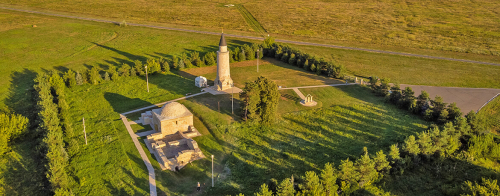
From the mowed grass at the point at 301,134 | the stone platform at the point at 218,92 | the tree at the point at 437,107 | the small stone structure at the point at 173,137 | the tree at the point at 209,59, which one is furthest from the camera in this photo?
the tree at the point at 209,59

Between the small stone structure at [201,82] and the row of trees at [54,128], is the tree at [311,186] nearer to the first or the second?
the row of trees at [54,128]

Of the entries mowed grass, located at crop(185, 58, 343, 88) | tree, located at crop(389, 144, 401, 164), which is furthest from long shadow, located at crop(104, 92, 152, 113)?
tree, located at crop(389, 144, 401, 164)

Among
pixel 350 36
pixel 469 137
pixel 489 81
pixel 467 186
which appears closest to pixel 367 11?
pixel 350 36

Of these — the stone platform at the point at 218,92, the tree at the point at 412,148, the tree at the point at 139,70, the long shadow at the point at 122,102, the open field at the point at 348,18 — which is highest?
the open field at the point at 348,18

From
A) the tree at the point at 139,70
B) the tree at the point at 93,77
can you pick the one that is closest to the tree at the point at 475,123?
the tree at the point at 139,70

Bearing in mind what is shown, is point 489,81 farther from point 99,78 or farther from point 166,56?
point 99,78

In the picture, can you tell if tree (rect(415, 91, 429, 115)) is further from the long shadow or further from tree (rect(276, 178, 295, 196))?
the long shadow
